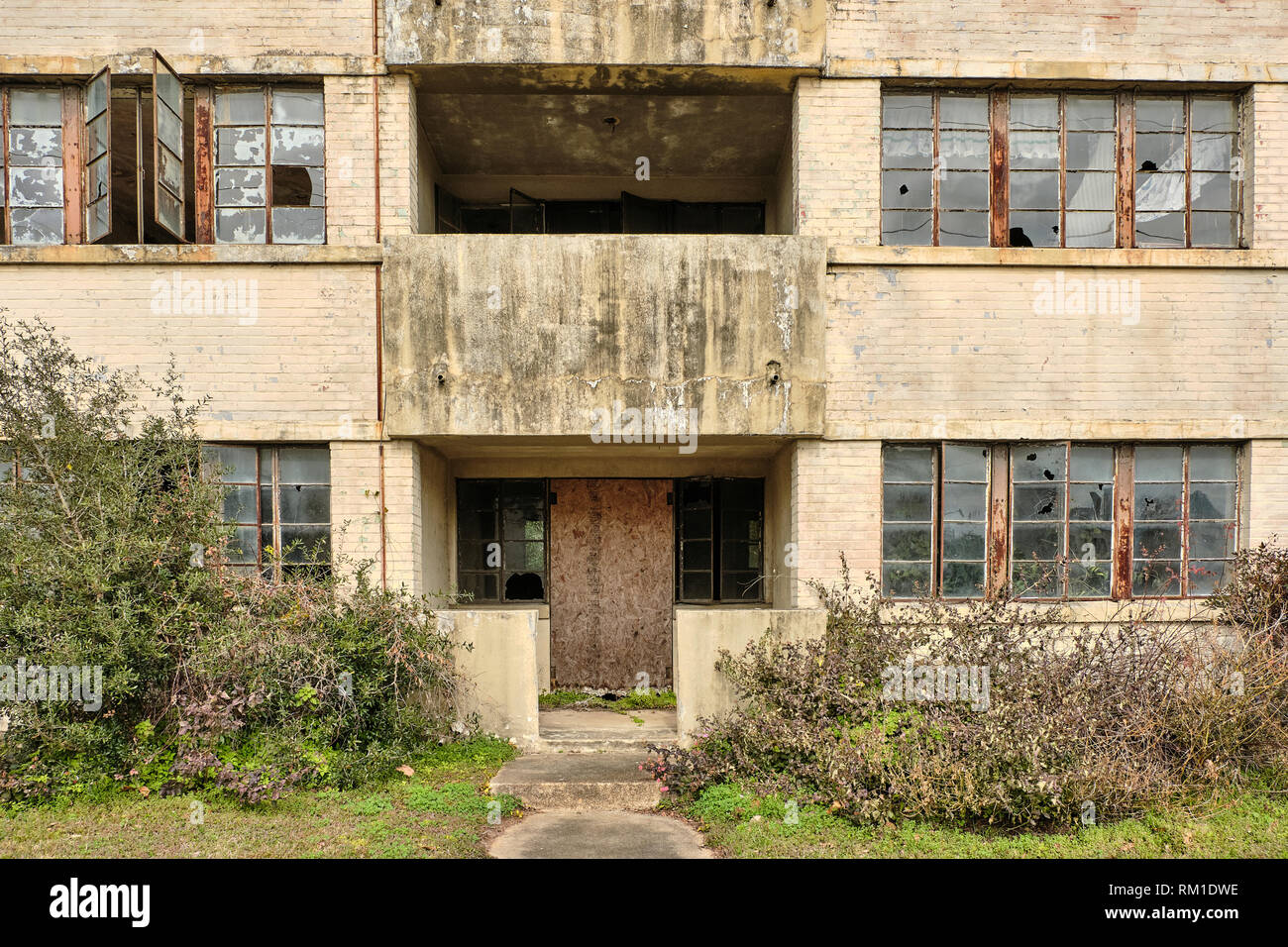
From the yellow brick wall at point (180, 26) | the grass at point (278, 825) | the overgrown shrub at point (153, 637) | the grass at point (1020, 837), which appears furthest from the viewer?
the yellow brick wall at point (180, 26)

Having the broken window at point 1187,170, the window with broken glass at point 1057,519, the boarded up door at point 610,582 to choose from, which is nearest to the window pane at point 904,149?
the broken window at point 1187,170

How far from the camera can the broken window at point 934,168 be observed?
7.95 metres

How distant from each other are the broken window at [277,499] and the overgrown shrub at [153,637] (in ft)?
3.32

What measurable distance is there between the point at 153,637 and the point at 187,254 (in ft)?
12.5

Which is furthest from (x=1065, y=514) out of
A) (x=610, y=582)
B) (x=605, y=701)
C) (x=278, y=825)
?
(x=278, y=825)

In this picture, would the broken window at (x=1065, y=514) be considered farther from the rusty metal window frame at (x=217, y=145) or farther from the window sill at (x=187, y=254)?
the rusty metal window frame at (x=217, y=145)

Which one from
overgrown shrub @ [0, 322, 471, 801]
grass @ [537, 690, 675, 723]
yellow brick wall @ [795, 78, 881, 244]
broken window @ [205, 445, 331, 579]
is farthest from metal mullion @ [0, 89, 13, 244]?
yellow brick wall @ [795, 78, 881, 244]

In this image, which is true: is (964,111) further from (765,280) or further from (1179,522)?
(1179,522)

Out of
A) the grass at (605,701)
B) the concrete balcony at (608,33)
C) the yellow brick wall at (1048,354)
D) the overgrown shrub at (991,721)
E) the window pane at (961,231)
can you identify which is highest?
the concrete balcony at (608,33)

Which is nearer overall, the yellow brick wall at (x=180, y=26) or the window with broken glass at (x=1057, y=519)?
the yellow brick wall at (x=180, y=26)

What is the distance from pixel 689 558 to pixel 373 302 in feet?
16.3

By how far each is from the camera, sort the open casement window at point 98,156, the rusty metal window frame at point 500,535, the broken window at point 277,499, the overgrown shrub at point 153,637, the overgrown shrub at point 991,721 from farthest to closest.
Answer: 1. the rusty metal window frame at point 500,535
2. the broken window at point 277,499
3. the open casement window at point 98,156
4. the overgrown shrub at point 153,637
5. the overgrown shrub at point 991,721

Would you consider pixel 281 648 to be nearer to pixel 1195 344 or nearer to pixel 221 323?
pixel 221 323

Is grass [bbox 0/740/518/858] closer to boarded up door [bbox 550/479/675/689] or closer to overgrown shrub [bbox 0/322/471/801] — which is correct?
overgrown shrub [bbox 0/322/471/801]
